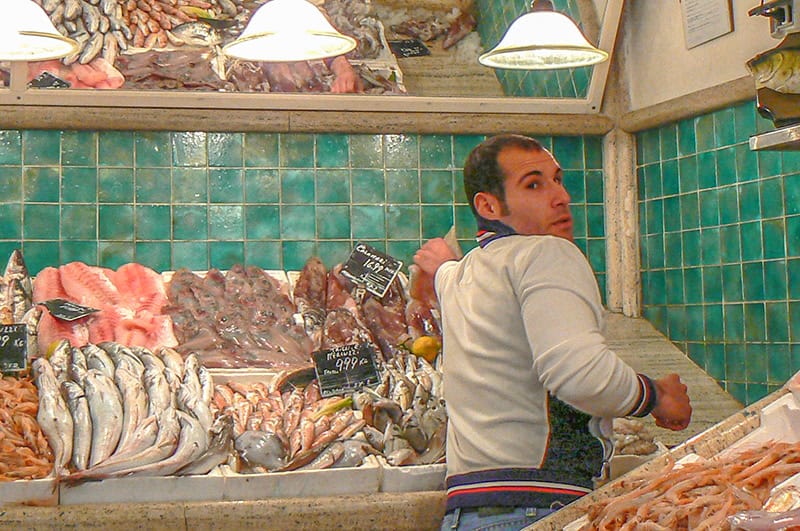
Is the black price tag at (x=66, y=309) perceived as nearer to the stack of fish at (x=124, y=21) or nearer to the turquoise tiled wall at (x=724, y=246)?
the stack of fish at (x=124, y=21)

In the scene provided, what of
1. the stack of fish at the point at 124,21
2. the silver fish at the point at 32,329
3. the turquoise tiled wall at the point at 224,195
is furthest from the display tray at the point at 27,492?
the stack of fish at the point at 124,21

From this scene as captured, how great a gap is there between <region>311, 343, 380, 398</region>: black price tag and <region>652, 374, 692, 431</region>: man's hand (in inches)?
64.3

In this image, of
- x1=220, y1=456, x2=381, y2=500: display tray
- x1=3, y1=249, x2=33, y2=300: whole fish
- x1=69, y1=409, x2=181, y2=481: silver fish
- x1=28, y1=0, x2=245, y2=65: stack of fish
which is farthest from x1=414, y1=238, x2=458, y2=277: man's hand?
x1=28, y1=0, x2=245, y2=65: stack of fish

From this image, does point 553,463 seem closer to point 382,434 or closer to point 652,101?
point 382,434

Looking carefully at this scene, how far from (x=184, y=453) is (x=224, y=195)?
177 cm

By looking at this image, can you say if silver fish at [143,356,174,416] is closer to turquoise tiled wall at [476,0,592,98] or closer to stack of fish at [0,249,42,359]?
stack of fish at [0,249,42,359]

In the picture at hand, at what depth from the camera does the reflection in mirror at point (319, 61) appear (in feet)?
15.7

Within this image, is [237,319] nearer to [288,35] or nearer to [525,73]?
[288,35]

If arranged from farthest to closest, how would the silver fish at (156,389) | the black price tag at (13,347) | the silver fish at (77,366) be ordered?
the black price tag at (13,347), the silver fish at (77,366), the silver fish at (156,389)

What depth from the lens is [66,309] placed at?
4352 millimetres

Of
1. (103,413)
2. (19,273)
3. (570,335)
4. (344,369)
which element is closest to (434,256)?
(344,369)

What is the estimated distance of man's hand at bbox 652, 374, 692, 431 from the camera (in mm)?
2594

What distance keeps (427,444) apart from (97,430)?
3.62 ft

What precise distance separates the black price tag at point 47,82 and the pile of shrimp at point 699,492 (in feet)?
11.5
